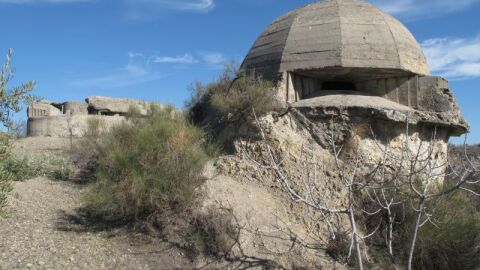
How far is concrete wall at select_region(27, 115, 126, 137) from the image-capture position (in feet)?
46.8

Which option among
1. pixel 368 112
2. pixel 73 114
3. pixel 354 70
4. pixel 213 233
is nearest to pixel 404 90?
pixel 354 70

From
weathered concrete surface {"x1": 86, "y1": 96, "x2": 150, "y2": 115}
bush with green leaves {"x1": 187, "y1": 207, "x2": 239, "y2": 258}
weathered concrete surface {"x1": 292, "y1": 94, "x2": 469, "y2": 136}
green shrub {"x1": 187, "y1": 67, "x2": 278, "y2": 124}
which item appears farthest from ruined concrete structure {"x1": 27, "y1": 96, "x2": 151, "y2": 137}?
bush with green leaves {"x1": 187, "y1": 207, "x2": 239, "y2": 258}

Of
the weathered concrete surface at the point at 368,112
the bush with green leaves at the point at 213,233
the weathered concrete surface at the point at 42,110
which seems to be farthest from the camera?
the weathered concrete surface at the point at 42,110

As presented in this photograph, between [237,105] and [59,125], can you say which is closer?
[237,105]

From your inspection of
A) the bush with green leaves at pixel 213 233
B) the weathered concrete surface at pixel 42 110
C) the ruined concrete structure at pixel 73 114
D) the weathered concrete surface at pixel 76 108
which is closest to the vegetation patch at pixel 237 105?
the bush with green leaves at pixel 213 233

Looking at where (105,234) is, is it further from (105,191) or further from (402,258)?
(402,258)

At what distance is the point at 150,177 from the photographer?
25.4 ft

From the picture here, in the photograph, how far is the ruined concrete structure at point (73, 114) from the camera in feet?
47.1

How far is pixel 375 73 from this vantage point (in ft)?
32.8

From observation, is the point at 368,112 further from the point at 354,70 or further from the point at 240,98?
the point at 240,98

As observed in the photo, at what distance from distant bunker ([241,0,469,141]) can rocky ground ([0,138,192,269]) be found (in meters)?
4.15

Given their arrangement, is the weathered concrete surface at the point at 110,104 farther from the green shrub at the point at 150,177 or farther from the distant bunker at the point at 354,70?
the green shrub at the point at 150,177

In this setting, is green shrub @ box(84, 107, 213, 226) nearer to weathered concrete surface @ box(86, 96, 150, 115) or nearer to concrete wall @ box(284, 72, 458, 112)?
concrete wall @ box(284, 72, 458, 112)

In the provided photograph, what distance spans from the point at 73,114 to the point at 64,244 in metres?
8.35
